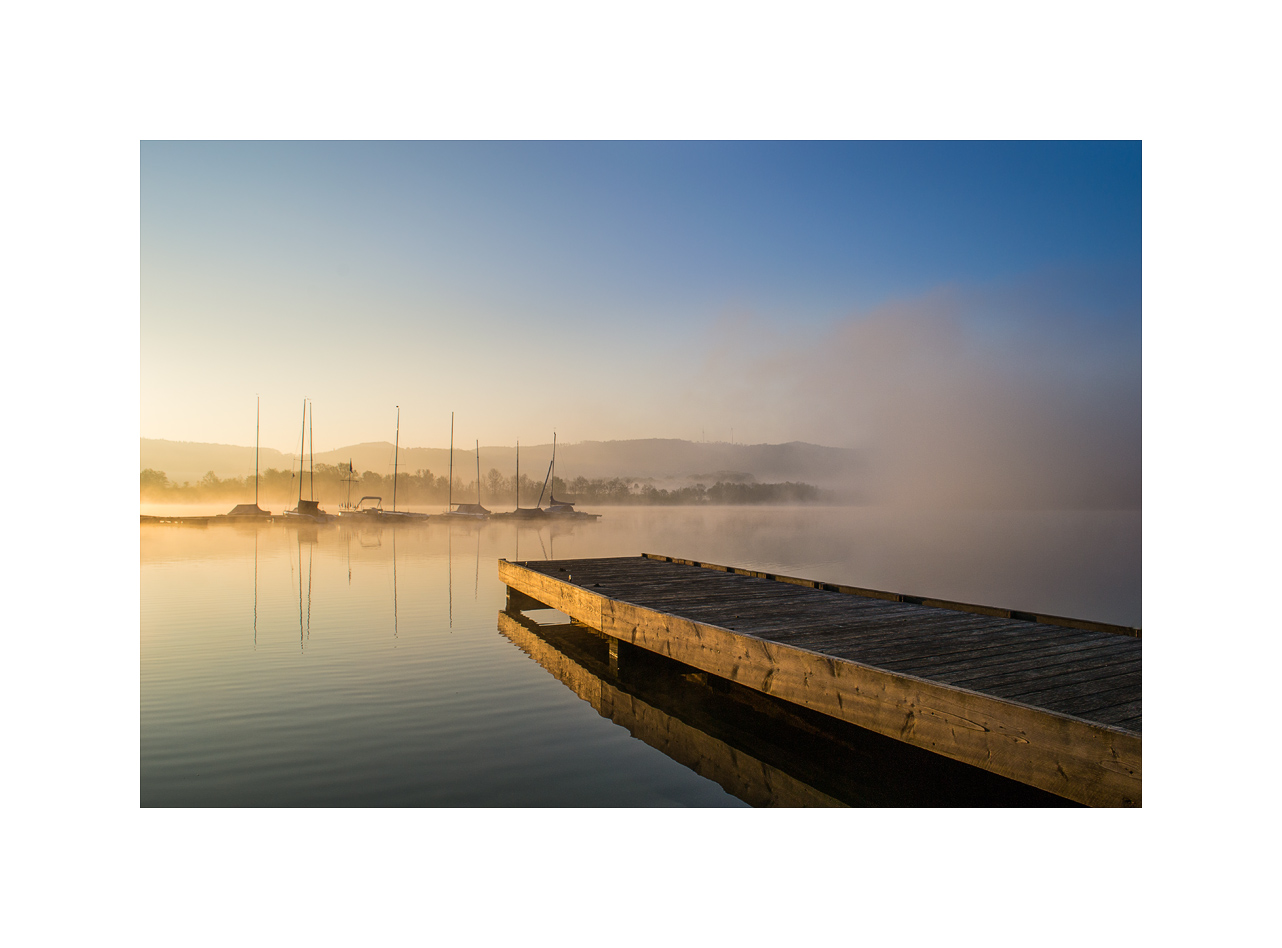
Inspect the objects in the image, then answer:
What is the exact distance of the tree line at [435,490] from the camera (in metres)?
33.7

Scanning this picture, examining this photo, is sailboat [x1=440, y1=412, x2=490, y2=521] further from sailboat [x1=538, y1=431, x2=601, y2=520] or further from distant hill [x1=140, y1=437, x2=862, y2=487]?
sailboat [x1=538, y1=431, x2=601, y2=520]

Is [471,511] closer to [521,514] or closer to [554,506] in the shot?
[521,514]

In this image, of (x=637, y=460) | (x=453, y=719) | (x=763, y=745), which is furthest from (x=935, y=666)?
(x=637, y=460)

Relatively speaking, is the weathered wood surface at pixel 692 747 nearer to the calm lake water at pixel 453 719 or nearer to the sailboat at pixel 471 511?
the calm lake water at pixel 453 719

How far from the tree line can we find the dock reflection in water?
73.4ft

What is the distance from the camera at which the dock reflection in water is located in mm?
3801

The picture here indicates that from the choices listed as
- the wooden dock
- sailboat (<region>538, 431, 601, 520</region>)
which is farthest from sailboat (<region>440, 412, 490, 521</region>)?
the wooden dock

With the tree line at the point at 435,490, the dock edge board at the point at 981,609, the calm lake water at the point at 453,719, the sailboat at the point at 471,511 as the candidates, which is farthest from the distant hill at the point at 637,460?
the dock edge board at the point at 981,609

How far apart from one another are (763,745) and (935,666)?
1.50 m
